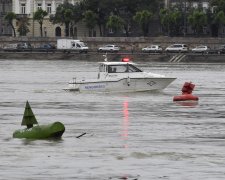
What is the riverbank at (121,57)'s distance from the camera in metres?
147

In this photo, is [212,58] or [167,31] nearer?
[212,58]

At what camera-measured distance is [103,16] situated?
602 ft

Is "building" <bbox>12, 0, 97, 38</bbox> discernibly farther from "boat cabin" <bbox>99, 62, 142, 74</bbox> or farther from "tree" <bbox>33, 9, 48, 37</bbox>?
"boat cabin" <bbox>99, 62, 142, 74</bbox>

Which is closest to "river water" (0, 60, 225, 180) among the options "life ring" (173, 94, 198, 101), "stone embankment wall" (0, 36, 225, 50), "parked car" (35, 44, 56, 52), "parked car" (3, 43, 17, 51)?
"life ring" (173, 94, 198, 101)

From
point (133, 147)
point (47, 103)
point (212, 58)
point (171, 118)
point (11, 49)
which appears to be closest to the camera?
point (133, 147)

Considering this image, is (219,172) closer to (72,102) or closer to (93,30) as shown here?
(72,102)

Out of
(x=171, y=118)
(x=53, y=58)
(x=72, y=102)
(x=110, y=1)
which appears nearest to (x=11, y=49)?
(x=53, y=58)

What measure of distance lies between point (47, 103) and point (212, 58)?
86.6 m

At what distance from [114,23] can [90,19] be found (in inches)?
170

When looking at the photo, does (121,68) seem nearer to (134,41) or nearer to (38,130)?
(38,130)

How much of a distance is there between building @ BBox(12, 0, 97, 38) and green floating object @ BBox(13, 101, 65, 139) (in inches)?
5718

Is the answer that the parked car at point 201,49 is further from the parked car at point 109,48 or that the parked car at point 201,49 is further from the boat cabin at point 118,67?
the boat cabin at point 118,67

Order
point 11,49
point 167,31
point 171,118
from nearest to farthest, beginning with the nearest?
point 171,118 → point 11,49 → point 167,31

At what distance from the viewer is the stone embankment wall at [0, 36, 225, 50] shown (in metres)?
168
